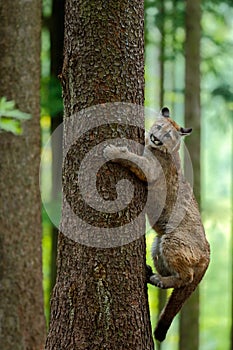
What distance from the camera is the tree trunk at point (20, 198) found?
8.06 metres

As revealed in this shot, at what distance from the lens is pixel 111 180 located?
5152mm

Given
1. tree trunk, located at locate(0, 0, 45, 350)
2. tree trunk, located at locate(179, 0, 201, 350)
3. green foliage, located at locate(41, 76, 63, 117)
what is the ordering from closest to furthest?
tree trunk, located at locate(0, 0, 45, 350) < tree trunk, located at locate(179, 0, 201, 350) < green foliage, located at locate(41, 76, 63, 117)

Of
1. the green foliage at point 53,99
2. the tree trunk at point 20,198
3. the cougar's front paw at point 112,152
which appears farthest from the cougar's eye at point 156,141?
the green foliage at point 53,99

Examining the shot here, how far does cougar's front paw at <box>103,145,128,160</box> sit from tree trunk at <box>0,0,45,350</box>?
124 inches

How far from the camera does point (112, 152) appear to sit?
16.8ft

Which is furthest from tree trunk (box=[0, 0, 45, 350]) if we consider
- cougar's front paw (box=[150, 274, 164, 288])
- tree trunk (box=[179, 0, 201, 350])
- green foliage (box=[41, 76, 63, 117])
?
cougar's front paw (box=[150, 274, 164, 288])

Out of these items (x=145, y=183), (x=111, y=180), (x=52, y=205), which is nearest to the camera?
(x=111, y=180)

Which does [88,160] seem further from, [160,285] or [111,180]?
[160,285]

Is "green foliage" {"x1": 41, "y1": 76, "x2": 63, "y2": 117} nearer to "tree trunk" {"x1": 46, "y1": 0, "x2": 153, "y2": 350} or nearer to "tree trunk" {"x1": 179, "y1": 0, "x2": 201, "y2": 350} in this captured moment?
"tree trunk" {"x1": 179, "y1": 0, "x2": 201, "y2": 350}

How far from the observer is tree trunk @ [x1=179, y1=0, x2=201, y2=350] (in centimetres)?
959

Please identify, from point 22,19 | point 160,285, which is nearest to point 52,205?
point 22,19

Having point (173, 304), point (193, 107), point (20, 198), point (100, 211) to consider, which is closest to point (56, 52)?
point (193, 107)

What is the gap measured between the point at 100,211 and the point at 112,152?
1.44 ft

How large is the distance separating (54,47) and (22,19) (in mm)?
3214
